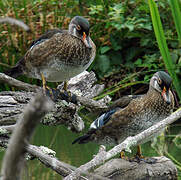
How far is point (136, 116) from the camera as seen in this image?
213cm

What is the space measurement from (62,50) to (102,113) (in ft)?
1.55

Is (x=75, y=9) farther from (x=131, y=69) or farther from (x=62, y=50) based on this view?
(x=62, y=50)

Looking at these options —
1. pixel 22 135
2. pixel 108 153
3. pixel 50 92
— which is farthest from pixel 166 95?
pixel 22 135

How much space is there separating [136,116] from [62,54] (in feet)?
1.85

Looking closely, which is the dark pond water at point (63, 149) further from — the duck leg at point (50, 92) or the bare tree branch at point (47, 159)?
the duck leg at point (50, 92)

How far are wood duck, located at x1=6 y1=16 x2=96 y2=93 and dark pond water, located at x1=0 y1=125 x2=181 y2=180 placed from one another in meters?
0.55

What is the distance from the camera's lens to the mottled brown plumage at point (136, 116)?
2.13 meters

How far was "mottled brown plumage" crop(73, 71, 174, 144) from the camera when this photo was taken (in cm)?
213

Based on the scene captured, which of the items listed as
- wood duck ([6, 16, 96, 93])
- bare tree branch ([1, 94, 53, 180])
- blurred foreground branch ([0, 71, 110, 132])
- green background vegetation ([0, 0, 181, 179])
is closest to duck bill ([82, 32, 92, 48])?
wood duck ([6, 16, 96, 93])

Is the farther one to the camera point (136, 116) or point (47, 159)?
point (136, 116)

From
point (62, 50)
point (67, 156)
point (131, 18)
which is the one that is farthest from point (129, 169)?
point (131, 18)

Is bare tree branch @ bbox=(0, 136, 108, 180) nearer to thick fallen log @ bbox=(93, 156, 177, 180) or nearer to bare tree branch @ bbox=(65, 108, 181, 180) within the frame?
bare tree branch @ bbox=(65, 108, 181, 180)

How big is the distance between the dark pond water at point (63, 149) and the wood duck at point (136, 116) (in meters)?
0.24

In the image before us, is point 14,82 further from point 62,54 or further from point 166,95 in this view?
point 166,95
